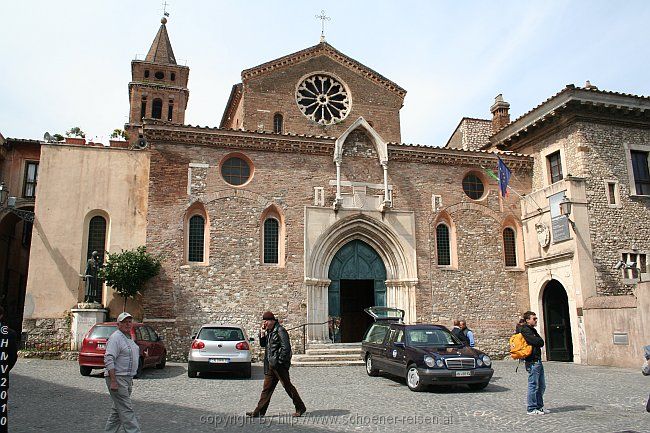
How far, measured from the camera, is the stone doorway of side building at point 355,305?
905 inches

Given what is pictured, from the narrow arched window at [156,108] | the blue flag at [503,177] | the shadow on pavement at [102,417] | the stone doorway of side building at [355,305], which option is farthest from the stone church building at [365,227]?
the narrow arched window at [156,108]

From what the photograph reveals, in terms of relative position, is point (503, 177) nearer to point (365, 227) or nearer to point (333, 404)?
point (365, 227)

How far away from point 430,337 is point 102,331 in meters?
8.33

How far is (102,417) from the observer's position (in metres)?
8.90

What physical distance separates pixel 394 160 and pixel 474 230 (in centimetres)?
416

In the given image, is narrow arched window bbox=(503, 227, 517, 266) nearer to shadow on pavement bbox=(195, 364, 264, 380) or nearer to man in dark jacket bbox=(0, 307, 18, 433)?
shadow on pavement bbox=(195, 364, 264, 380)

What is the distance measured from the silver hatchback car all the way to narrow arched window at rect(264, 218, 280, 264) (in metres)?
5.70

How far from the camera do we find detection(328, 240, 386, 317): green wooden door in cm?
2038

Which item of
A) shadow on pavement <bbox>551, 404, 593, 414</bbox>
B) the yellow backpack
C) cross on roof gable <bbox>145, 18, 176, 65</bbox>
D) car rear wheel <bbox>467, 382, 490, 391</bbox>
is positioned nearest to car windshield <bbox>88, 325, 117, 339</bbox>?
car rear wheel <bbox>467, 382, 490, 391</bbox>

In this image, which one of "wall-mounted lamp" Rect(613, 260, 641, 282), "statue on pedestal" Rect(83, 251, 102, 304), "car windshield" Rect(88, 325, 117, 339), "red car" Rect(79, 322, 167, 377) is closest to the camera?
"red car" Rect(79, 322, 167, 377)

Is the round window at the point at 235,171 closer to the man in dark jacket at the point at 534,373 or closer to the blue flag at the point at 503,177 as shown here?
the blue flag at the point at 503,177

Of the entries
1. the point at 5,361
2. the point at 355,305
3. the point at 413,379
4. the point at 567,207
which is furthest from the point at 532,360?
the point at 355,305

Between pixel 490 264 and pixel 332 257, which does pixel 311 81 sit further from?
pixel 490 264

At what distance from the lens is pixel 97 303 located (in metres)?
17.2
